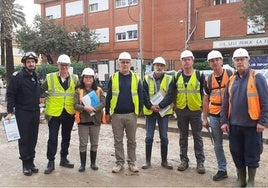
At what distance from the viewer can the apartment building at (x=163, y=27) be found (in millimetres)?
33562

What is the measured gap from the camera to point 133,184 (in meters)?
6.40

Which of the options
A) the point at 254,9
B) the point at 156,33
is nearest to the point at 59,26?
the point at 156,33

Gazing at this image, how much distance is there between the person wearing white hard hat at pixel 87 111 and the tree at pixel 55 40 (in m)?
33.5

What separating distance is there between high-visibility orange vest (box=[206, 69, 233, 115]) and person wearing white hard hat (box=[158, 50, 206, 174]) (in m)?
0.35

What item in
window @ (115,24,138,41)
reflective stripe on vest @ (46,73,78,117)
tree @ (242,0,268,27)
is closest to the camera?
reflective stripe on vest @ (46,73,78,117)

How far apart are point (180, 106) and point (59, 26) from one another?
3588cm

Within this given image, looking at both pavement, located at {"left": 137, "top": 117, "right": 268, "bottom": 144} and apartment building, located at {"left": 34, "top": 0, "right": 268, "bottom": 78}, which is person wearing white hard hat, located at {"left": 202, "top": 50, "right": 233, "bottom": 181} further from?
apartment building, located at {"left": 34, "top": 0, "right": 268, "bottom": 78}

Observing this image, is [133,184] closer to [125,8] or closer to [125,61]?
[125,61]

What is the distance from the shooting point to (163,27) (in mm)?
39281

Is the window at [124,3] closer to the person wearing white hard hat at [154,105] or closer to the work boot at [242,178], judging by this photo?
the person wearing white hard hat at [154,105]

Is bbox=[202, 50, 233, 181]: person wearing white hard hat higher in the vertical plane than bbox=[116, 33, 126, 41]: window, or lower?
lower

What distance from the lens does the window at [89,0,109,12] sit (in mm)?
42547

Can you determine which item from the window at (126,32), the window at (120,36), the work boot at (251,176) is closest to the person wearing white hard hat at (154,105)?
the work boot at (251,176)

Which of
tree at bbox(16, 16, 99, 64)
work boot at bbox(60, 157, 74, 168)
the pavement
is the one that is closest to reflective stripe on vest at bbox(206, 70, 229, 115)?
work boot at bbox(60, 157, 74, 168)
